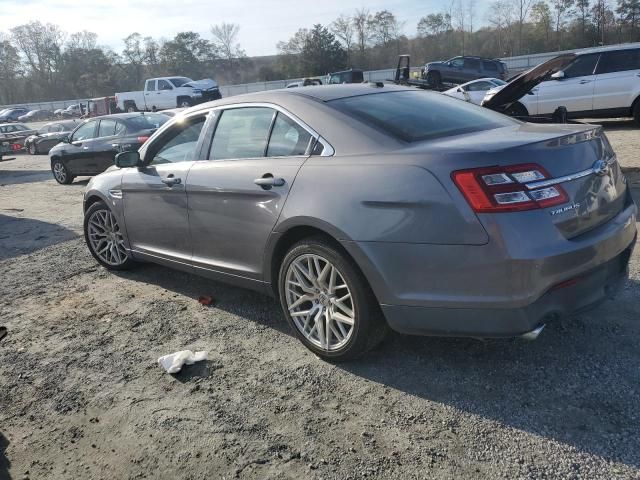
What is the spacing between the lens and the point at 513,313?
2645 millimetres

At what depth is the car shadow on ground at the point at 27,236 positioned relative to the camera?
6969 mm

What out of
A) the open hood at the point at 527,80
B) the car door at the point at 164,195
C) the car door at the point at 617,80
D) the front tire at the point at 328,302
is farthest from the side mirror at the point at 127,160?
the car door at the point at 617,80

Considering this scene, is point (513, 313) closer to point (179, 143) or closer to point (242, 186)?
point (242, 186)

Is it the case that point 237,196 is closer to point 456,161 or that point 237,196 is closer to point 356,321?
point 356,321

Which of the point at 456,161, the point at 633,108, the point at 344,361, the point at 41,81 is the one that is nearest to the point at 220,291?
the point at 344,361

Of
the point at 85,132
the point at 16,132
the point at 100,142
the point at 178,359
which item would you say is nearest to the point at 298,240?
the point at 178,359

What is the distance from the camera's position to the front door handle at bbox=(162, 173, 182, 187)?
4211mm

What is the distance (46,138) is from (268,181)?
865 inches

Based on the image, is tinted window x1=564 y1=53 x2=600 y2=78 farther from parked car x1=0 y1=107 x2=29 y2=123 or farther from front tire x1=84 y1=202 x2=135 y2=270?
parked car x1=0 y1=107 x2=29 y2=123

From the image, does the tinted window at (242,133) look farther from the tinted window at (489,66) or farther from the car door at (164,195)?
the tinted window at (489,66)

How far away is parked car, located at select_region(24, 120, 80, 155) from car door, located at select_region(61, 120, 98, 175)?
9.78 meters

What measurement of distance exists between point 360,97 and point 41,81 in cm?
10384

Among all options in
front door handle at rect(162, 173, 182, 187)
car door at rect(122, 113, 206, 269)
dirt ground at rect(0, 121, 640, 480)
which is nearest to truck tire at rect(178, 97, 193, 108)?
car door at rect(122, 113, 206, 269)

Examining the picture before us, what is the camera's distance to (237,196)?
3.69 m
